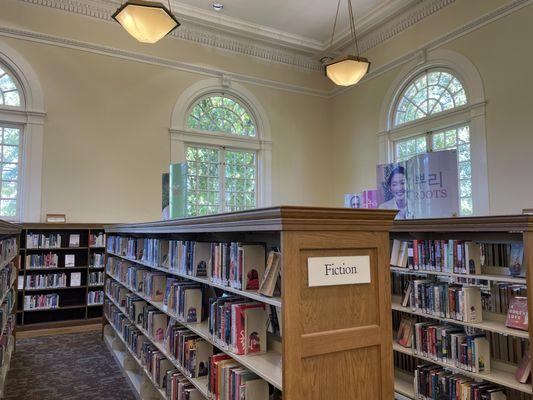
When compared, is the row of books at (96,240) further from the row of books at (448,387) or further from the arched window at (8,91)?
the row of books at (448,387)

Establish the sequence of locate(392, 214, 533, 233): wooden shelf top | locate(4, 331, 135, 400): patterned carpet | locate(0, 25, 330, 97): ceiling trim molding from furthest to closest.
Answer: locate(0, 25, 330, 97): ceiling trim molding, locate(4, 331, 135, 400): patterned carpet, locate(392, 214, 533, 233): wooden shelf top

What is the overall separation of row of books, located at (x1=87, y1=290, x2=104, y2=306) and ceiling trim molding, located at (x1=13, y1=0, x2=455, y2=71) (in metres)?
4.63

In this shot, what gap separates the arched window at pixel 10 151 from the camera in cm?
631

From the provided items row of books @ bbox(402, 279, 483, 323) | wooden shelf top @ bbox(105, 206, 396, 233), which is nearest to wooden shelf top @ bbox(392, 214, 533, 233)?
row of books @ bbox(402, 279, 483, 323)

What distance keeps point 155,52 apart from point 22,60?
7.09 feet

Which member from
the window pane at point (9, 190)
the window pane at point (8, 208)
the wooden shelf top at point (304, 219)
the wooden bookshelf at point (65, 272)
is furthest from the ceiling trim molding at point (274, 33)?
the wooden shelf top at point (304, 219)

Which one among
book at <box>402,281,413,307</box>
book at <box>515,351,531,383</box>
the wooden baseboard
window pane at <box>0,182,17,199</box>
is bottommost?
the wooden baseboard

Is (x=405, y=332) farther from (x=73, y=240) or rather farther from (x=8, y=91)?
(x=8, y=91)

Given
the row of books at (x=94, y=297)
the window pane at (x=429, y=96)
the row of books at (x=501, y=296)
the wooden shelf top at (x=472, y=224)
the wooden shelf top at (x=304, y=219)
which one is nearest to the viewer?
the wooden shelf top at (x=304, y=219)

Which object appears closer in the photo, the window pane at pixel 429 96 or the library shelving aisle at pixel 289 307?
the library shelving aisle at pixel 289 307

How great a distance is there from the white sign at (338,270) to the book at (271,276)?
9.2 inches

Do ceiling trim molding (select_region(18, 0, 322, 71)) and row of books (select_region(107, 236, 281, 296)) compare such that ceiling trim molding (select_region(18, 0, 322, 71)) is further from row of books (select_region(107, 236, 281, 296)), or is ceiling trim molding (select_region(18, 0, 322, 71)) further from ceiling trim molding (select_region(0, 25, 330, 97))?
row of books (select_region(107, 236, 281, 296))

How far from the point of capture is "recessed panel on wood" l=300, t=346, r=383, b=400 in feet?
5.11

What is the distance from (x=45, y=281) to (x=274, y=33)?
6.12 m
